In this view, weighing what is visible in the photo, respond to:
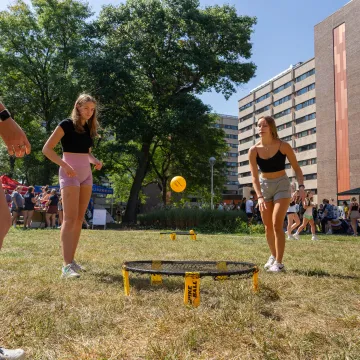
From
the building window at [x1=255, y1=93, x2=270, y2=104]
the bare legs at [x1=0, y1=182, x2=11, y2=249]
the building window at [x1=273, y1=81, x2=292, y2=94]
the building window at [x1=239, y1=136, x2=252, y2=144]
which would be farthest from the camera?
the building window at [x1=239, y1=136, x2=252, y2=144]

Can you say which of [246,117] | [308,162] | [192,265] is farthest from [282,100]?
[192,265]

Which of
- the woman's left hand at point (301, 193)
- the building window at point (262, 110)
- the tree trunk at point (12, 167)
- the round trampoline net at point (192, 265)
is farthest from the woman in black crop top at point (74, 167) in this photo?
the building window at point (262, 110)

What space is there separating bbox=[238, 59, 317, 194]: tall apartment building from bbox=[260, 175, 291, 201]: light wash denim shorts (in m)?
62.7

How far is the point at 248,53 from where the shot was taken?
29.9 m

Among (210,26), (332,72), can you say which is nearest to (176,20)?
(210,26)

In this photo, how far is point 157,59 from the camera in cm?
2806

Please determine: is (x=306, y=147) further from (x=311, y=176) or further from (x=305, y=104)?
(x=305, y=104)

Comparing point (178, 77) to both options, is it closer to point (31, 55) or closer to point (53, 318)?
point (31, 55)

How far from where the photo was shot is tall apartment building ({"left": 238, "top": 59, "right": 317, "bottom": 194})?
246 feet

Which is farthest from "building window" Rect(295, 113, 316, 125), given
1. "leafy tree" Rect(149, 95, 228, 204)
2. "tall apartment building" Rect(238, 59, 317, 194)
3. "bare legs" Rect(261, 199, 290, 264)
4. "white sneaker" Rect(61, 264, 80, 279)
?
"white sneaker" Rect(61, 264, 80, 279)

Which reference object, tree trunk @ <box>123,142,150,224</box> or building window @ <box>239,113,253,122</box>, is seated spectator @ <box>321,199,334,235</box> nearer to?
tree trunk @ <box>123,142,150,224</box>

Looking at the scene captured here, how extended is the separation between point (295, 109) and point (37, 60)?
194 ft

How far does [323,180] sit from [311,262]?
56614 mm

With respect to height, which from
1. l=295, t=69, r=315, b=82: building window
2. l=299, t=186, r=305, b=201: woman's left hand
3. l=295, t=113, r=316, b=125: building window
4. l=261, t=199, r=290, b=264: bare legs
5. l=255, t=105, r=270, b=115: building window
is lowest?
l=261, t=199, r=290, b=264: bare legs
